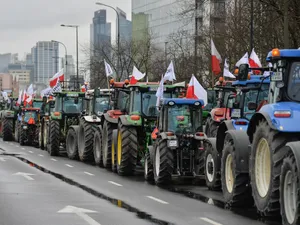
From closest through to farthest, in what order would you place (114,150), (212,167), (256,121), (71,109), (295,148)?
(295,148) → (256,121) → (212,167) → (114,150) → (71,109)

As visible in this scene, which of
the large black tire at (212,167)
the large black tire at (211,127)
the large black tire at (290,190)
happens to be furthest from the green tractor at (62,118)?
the large black tire at (290,190)

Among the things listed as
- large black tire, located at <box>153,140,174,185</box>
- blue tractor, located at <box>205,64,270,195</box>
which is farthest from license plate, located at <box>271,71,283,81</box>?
large black tire, located at <box>153,140,174,185</box>

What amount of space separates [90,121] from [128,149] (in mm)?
6060

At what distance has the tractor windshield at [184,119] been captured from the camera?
18031 millimetres

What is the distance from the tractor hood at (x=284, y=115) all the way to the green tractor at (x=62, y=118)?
17.9 m

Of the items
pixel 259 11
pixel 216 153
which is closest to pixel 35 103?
pixel 259 11

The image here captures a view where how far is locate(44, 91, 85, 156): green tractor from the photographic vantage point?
29219 millimetres

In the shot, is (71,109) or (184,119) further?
(71,109)

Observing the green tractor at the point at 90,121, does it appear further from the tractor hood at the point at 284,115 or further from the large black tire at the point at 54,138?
the tractor hood at the point at 284,115

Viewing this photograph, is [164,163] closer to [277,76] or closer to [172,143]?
[172,143]

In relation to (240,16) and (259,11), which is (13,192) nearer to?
(259,11)

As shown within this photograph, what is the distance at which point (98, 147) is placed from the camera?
24.4 m

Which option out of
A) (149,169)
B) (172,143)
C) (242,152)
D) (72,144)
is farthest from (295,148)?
(72,144)

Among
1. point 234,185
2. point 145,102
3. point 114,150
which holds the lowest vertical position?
point 114,150
